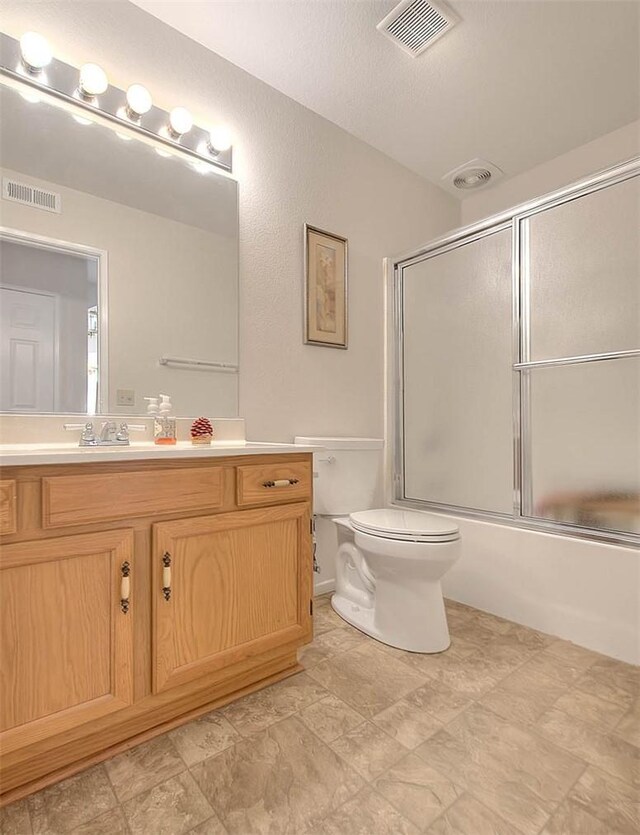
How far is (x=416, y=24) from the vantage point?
1.77m

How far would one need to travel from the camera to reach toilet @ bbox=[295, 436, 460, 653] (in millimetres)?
1660

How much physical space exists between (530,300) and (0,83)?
2.15m

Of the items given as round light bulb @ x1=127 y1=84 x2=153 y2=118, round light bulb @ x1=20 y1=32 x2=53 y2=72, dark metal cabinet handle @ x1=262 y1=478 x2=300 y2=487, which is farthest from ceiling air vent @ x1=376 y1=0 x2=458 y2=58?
dark metal cabinet handle @ x1=262 y1=478 x2=300 y2=487

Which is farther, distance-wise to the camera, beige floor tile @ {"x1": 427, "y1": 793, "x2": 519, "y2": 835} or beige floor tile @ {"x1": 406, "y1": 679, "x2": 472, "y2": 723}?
beige floor tile @ {"x1": 406, "y1": 679, "x2": 472, "y2": 723}

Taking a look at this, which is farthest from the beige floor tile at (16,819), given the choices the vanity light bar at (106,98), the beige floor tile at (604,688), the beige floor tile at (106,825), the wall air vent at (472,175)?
the wall air vent at (472,175)

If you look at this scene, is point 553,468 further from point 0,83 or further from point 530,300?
point 0,83

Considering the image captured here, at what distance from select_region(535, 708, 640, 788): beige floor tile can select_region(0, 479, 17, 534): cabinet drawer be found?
1476mm

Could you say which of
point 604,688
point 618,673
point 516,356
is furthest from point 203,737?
point 516,356

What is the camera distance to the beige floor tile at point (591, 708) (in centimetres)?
131

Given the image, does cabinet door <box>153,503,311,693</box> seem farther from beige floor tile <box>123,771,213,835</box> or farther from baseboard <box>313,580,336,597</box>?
baseboard <box>313,580,336,597</box>

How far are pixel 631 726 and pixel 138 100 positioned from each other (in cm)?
262

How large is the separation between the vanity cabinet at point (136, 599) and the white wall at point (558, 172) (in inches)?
80.9

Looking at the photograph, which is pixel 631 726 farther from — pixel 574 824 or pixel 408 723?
pixel 408 723

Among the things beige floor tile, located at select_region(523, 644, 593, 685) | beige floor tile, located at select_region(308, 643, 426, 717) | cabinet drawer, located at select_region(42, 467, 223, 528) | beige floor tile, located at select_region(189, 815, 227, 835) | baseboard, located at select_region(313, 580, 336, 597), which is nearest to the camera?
beige floor tile, located at select_region(189, 815, 227, 835)
